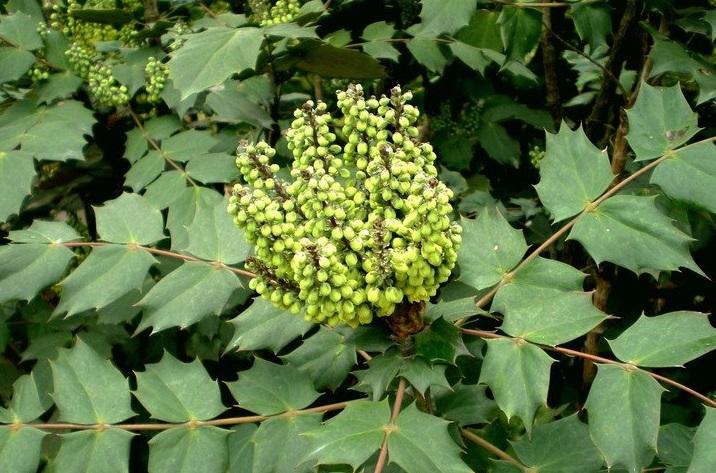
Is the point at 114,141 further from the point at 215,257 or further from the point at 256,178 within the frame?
the point at 256,178

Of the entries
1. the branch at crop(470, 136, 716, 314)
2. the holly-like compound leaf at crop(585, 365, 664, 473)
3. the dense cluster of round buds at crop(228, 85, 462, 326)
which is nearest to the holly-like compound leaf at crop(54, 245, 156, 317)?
the dense cluster of round buds at crop(228, 85, 462, 326)

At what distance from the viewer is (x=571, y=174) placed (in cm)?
162

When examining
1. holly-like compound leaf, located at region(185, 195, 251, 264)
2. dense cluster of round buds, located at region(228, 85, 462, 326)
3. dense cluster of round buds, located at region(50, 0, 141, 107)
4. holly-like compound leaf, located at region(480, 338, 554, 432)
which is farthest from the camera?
dense cluster of round buds, located at region(50, 0, 141, 107)

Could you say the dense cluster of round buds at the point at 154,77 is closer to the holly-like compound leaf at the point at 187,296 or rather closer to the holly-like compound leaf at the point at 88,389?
the holly-like compound leaf at the point at 187,296

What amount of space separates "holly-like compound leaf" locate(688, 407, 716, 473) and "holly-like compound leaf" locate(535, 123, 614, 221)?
0.47 metres

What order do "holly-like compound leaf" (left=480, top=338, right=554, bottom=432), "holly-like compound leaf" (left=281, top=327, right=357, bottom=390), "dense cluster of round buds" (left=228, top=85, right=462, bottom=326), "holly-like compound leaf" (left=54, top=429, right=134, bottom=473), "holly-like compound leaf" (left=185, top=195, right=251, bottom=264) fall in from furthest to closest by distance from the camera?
"holly-like compound leaf" (left=185, top=195, right=251, bottom=264) < "holly-like compound leaf" (left=281, top=327, right=357, bottom=390) < "holly-like compound leaf" (left=54, top=429, right=134, bottom=473) < "holly-like compound leaf" (left=480, top=338, right=554, bottom=432) < "dense cluster of round buds" (left=228, top=85, right=462, bottom=326)

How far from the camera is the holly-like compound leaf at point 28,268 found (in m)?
1.63

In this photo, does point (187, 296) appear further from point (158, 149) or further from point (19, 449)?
point (158, 149)

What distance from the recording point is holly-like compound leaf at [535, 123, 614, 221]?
1.59 metres

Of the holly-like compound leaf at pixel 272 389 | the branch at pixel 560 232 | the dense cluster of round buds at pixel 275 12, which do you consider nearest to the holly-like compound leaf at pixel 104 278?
the holly-like compound leaf at pixel 272 389

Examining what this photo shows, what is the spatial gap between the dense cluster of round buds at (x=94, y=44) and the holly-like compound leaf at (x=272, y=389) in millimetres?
1029

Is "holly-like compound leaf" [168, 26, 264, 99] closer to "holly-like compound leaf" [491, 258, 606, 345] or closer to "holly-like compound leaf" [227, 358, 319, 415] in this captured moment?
"holly-like compound leaf" [227, 358, 319, 415]

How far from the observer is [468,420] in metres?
1.58

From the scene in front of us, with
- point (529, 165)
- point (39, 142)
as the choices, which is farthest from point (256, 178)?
point (529, 165)
